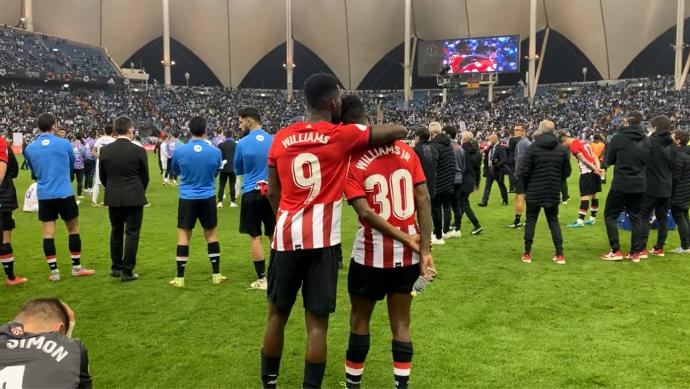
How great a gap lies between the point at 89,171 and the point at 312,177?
Answer: 44.3ft

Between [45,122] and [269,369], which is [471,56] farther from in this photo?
[269,369]

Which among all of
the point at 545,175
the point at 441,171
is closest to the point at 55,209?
the point at 441,171

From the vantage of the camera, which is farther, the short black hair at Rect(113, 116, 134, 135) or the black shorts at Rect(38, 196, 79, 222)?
the black shorts at Rect(38, 196, 79, 222)

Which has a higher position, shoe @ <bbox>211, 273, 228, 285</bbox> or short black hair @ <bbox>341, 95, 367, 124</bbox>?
short black hair @ <bbox>341, 95, 367, 124</bbox>

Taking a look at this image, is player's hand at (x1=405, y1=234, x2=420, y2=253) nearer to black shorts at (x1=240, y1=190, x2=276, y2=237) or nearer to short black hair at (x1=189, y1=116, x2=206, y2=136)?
black shorts at (x1=240, y1=190, x2=276, y2=237)

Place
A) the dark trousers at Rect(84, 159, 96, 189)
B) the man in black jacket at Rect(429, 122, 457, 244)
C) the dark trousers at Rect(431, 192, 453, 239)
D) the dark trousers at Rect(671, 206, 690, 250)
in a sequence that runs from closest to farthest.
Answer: the dark trousers at Rect(671, 206, 690, 250) → the man in black jacket at Rect(429, 122, 457, 244) → the dark trousers at Rect(431, 192, 453, 239) → the dark trousers at Rect(84, 159, 96, 189)

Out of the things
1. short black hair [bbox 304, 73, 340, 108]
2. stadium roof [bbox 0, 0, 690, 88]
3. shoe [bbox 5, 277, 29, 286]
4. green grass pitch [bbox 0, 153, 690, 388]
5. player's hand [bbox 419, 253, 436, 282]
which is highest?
stadium roof [bbox 0, 0, 690, 88]

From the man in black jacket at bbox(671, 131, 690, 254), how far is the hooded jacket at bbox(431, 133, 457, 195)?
330 cm

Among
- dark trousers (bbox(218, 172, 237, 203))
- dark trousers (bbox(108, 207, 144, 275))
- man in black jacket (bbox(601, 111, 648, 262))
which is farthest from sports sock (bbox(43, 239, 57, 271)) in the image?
man in black jacket (bbox(601, 111, 648, 262))

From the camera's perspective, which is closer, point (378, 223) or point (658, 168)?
point (378, 223)

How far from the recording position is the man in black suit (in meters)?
6.35

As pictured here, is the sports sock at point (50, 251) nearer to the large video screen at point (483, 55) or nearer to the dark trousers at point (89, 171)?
the dark trousers at point (89, 171)

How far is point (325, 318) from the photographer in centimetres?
320

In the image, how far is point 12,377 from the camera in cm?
179
